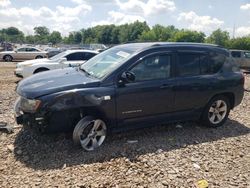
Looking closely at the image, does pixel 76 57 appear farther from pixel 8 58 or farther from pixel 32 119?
pixel 8 58

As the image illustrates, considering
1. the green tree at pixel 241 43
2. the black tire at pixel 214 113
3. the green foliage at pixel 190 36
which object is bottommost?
the black tire at pixel 214 113

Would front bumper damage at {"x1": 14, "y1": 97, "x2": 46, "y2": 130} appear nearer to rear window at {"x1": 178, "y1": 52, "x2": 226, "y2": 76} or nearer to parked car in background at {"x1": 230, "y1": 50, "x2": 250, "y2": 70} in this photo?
rear window at {"x1": 178, "y1": 52, "x2": 226, "y2": 76}

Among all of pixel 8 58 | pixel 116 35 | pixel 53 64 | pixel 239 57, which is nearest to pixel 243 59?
pixel 239 57

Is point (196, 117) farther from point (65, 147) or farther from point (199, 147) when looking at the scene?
point (65, 147)

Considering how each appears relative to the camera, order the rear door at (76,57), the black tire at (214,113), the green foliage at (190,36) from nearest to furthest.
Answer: the black tire at (214,113) < the rear door at (76,57) < the green foliage at (190,36)

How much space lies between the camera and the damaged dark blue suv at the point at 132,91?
181 inches

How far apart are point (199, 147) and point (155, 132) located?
95 centimetres

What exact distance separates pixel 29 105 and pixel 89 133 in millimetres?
1053

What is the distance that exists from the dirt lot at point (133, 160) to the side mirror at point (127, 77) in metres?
1.12

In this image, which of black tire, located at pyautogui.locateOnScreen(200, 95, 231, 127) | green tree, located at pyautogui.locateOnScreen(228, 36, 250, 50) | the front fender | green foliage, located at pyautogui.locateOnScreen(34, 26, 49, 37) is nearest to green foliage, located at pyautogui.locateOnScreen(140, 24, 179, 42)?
green tree, located at pyautogui.locateOnScreen(228, 36, 250, 50)

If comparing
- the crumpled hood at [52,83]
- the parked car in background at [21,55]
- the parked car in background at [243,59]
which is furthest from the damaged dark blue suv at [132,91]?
the parked car in background at [21,55]

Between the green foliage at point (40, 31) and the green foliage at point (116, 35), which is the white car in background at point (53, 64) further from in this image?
the green foliage at point (40, 31)

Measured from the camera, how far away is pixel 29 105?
4.56 meters

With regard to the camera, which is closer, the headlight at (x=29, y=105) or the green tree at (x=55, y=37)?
the headlight at (x=29, y=105)
